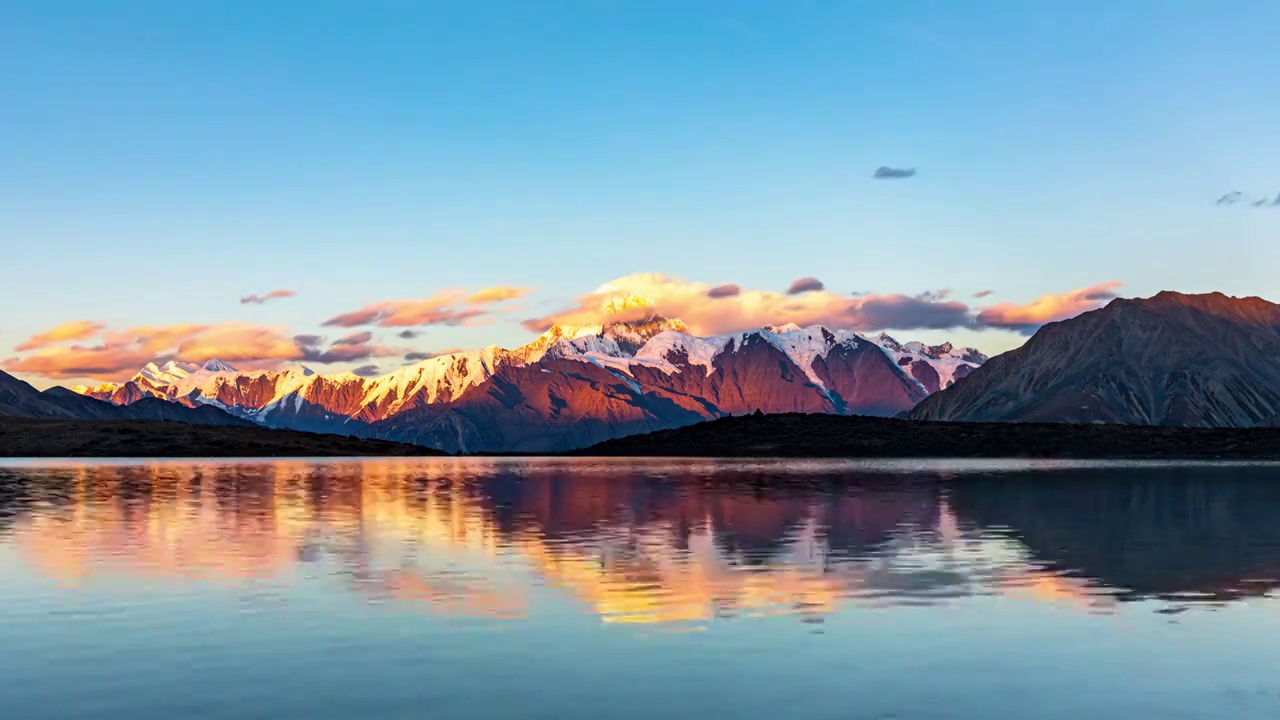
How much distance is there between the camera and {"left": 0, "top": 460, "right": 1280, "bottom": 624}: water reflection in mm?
42031

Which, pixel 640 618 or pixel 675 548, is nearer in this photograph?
pixel 640 618

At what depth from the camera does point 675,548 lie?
58.2 meters

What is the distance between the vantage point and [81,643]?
3262 centimetres

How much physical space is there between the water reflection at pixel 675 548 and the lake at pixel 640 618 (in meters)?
0.27

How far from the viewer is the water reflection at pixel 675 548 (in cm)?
4203

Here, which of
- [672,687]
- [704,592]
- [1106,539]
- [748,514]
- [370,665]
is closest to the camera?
[672,687]

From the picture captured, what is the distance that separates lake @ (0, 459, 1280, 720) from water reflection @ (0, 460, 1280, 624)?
271 mm

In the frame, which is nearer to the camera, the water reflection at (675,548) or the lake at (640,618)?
the lake at (640,618)

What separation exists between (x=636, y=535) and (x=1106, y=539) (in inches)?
937

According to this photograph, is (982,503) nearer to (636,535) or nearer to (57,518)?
(636,535)

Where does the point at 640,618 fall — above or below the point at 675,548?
below

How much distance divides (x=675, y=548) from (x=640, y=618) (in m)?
21.8

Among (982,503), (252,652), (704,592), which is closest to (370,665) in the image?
(252,652)

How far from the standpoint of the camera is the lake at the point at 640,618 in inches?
1016
